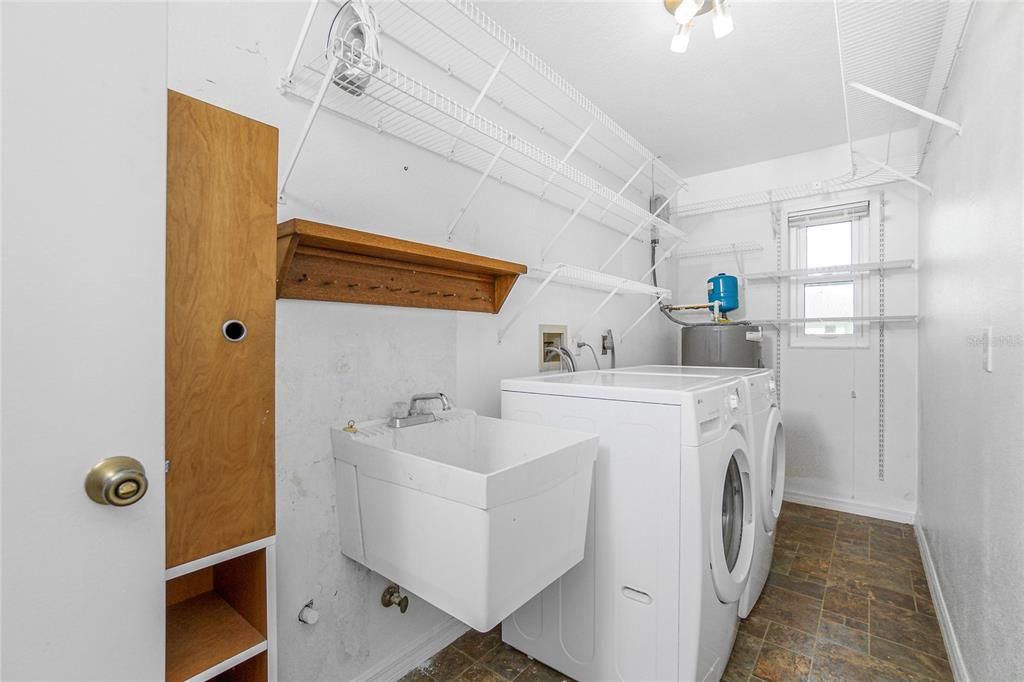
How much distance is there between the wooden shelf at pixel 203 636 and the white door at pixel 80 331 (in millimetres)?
139

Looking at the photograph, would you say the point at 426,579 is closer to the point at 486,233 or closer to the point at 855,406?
the point at 486,233

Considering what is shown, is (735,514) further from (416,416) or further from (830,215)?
(830,215)

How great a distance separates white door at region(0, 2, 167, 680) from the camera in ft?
2.02

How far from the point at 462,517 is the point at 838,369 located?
10.9 ft

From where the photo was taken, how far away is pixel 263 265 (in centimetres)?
95

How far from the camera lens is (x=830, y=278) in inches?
133

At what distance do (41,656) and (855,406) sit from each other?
13.3 ft

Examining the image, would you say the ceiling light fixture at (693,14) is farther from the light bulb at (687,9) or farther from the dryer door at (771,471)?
the dryer door at (771,471)

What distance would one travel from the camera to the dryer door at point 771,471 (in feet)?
6.43

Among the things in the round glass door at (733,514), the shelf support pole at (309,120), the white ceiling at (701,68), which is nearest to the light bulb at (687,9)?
the white ceiling at (701,68)

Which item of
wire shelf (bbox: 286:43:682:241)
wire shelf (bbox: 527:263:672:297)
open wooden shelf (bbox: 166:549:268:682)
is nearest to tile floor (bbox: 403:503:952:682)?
open wooden shelf (bbox: 166:549:268:682)

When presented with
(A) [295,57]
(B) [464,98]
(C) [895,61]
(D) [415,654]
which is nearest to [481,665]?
(D) [415,654]

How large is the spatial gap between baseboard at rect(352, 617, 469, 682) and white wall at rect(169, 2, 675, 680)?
16 millimetres

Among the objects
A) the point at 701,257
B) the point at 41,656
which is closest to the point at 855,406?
the point at 701,257
